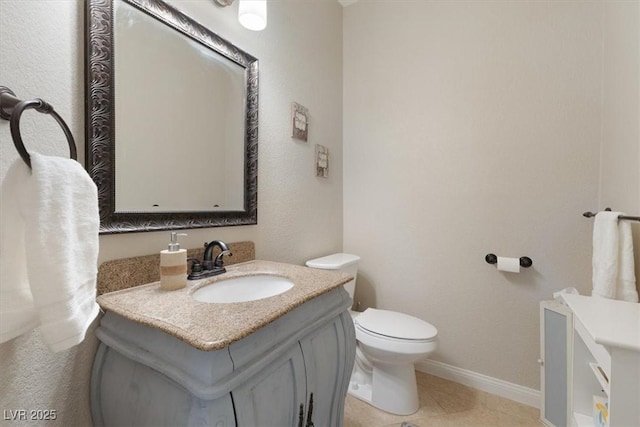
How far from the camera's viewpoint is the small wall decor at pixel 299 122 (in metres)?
1.55

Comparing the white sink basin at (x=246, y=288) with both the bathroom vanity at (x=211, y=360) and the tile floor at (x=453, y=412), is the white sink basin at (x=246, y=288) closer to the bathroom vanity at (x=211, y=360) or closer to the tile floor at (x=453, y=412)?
the bathroom vanity at (x=211, y=360)

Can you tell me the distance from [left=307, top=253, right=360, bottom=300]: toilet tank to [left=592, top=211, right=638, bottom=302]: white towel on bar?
1.04 meters

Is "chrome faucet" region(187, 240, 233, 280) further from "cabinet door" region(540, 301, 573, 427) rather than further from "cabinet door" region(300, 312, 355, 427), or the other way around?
"cabinet door" region(540, 301, 573, 427)

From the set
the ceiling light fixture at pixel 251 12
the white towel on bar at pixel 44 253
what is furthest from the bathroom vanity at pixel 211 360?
the ceiling light fixture at pixel 251 12

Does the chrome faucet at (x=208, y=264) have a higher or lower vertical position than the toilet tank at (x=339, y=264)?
higher

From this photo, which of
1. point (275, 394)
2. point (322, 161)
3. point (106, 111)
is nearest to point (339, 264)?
point (322, 161)

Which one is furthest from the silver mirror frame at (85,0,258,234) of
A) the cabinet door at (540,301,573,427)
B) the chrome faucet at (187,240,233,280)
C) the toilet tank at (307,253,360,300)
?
the cabinet door at (540,301,573,427)

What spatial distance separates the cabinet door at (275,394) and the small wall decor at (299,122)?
3.86ft

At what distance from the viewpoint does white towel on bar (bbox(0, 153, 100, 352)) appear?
0.48 m

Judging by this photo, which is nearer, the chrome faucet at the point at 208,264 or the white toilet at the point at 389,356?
the chrome faucet at the point at 208,264

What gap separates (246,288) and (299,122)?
1.02 metres

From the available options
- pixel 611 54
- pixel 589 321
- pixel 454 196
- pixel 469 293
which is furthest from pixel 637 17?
pixel 469 293

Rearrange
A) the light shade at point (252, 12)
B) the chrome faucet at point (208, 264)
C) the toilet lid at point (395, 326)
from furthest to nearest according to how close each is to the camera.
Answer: the toilet lid at point (395, 326) < the light shade at point (252, 12) < the chrome faucet at point (208, 264)

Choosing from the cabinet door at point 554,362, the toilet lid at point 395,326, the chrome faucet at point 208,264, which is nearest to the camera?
the chrome faucet at point 208,264
